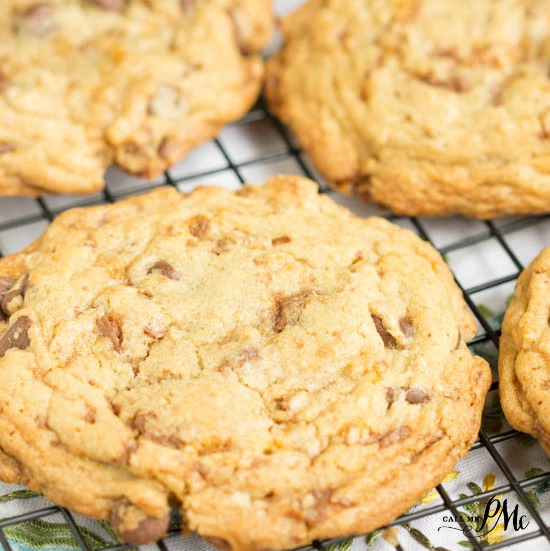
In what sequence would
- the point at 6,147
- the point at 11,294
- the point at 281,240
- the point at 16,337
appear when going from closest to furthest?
the point at 16,337 < the point at 11,294 < the point at 281,240 < the point at 6,147

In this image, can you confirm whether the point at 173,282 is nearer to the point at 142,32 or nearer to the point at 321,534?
the point at 321,534

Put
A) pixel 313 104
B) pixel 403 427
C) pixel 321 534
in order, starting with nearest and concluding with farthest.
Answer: pixel 321 534 → pixel 403 427 → pixel 313 104

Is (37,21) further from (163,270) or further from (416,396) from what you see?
(416,396)

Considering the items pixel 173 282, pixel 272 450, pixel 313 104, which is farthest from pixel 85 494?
pixel 313 104

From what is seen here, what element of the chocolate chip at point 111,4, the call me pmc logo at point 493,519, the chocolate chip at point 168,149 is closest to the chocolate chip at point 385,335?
the call me pmc logo at point 493,519

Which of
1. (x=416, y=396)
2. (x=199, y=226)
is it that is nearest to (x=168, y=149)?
(x=199, y=226)

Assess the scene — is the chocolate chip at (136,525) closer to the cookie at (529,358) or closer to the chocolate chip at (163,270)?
the chocolate chip at (163,270)

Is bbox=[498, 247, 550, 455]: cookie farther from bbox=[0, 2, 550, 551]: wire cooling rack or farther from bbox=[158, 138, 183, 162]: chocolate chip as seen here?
bbox=[158, 138, 183, 162]: chocolate chip
